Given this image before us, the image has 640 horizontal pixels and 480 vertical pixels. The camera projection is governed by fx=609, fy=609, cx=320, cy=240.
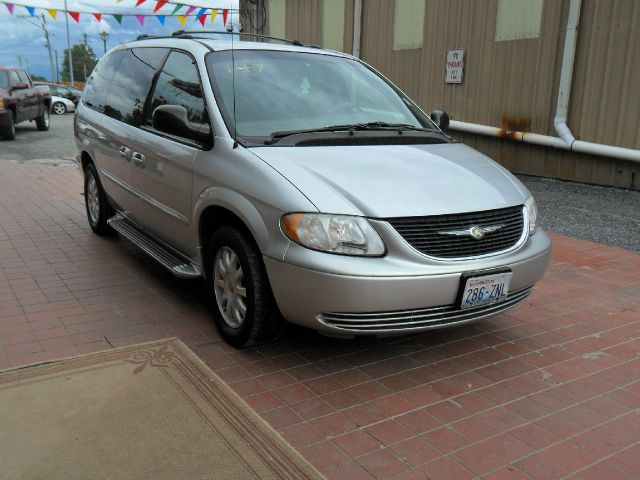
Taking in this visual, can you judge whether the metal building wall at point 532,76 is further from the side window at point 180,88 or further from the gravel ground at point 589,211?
the side window at point 180,88

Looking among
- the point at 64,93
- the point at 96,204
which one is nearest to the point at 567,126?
the point at 96,204

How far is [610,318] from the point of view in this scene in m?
4.41

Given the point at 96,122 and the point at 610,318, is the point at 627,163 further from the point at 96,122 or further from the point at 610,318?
the point at 96,122

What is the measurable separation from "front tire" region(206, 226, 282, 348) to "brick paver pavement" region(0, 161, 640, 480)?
15 cm

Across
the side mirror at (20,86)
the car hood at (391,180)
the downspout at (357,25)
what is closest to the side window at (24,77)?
the side mirror at (20,86)

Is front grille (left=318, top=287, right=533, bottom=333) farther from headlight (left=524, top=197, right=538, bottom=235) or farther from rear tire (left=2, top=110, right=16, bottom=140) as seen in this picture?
rear tire (left=2, top=110, right=16, bottom=140)

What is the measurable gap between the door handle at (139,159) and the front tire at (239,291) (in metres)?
1.23

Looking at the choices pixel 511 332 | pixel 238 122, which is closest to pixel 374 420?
pixel 511 332

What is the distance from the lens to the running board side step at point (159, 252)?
163 inches

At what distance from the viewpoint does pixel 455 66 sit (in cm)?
1123

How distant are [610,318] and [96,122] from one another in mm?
4750

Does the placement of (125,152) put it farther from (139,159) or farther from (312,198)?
(312,198)

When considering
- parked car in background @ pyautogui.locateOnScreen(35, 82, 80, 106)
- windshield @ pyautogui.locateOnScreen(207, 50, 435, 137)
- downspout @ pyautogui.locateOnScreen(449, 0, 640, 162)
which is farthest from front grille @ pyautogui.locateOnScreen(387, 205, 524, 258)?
parked car in background @ pyautogui.locateOnScreen(35, 82, 80, 106)

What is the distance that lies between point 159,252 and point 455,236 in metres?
2.34
